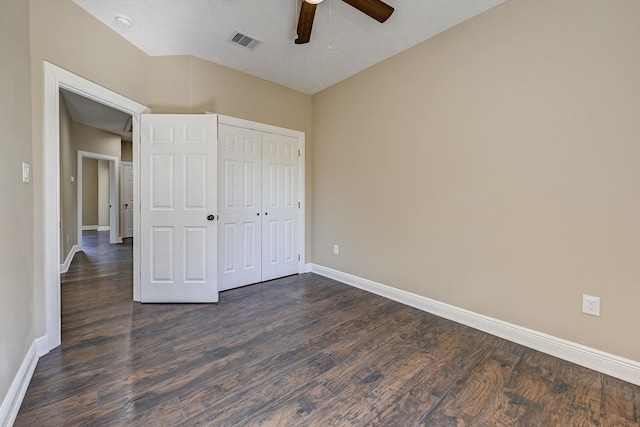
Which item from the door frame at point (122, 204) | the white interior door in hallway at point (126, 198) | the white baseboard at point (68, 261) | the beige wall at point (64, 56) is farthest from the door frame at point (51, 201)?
the white interior door in hallway at point (126, 198)

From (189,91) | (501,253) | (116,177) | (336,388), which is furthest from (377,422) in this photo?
(116,177)

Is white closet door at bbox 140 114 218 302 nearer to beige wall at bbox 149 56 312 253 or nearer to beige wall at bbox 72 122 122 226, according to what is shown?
beige wall at bbox 149 56 312 253

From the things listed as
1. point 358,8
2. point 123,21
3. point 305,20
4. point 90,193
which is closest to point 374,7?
point 358,8

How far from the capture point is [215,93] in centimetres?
324

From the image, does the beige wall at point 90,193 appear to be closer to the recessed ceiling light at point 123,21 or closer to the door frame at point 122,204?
the door frame at point 122,204

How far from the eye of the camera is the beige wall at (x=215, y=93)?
304 centimetres

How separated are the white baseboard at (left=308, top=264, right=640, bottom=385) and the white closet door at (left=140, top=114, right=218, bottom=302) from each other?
2.06 meters

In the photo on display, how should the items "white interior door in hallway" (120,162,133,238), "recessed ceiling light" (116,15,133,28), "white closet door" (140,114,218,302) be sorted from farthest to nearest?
"white interior door in hallway" (120,162,133,238)
"white closet door" (140,114,218,302)
"recessed ceiling light" (116,15,133,28)

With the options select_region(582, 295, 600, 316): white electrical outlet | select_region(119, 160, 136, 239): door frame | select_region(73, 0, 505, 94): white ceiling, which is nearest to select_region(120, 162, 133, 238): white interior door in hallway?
select_region(119, 160, 136, 239): door frame

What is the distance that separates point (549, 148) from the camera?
2.01 meters

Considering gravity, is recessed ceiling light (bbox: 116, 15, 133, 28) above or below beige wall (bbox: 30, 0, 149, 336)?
above

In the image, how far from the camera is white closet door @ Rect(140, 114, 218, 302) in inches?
114

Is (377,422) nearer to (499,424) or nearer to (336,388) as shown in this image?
(336,388)

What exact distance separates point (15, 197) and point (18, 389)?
1.07m
